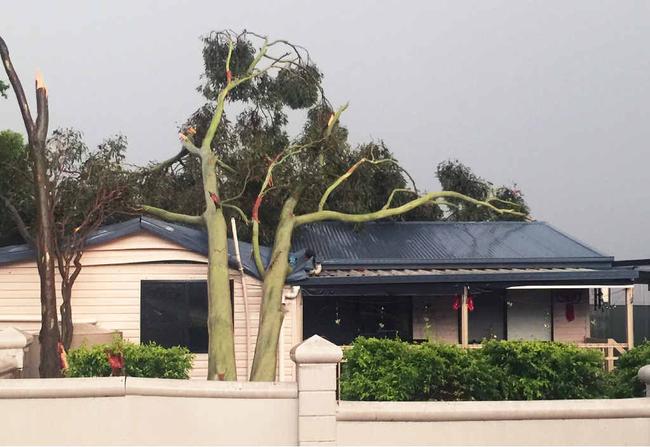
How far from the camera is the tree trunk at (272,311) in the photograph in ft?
50.0

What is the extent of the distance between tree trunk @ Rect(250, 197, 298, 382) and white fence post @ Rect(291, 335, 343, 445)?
593cm

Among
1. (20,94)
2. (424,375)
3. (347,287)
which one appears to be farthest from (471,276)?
(20,94)

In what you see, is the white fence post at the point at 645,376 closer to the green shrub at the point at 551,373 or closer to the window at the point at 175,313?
the green shrub at the point at 551,373

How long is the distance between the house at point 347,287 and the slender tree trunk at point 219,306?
873mm

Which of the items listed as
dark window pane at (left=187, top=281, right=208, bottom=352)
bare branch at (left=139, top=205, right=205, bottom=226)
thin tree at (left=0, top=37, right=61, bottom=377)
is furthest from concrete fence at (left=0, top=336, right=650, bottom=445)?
bare branch at (left=139, top=205, right=205, bottom=226)

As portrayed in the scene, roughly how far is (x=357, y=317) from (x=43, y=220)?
7.92 m

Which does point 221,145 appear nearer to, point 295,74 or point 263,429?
point 295,74

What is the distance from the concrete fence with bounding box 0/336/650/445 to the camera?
9461 millimetres

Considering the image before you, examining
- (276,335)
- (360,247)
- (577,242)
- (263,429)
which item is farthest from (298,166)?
(263,429)

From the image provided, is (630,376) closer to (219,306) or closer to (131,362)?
(131,362)

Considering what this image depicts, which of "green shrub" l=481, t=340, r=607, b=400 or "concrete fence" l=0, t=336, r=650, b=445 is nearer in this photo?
"concrete fence" l=0, t=336, r=650, b=445

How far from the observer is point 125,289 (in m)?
16.4

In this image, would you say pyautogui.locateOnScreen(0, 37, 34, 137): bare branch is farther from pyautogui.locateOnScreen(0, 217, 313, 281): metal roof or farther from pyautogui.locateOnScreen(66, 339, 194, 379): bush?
pyautogui.locateOnScreen(66, 339, 194, 379): bush

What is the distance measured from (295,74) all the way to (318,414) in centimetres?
1257
